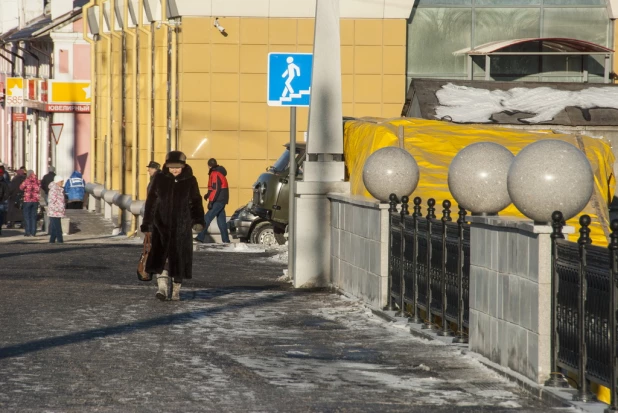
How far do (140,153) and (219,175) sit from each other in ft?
30.0

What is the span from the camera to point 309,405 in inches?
326

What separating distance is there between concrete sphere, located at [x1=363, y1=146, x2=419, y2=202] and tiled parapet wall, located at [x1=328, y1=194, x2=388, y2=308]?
0.16 m

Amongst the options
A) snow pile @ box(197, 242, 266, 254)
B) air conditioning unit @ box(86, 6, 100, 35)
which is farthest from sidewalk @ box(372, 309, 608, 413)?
air conditioning unit @ box(86, 6, 100, 35)

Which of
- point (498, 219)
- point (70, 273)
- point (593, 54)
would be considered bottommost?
point (70, 273)

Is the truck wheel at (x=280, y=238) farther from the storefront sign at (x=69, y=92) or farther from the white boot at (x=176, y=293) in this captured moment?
the storefront sign at (x=69, y=92)

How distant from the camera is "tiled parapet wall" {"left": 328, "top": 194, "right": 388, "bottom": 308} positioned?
13.6m

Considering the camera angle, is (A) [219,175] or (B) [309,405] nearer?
(B) [309,405]

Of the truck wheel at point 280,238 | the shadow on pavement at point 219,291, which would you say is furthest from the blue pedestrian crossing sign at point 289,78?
the truck wheel at point 280,238

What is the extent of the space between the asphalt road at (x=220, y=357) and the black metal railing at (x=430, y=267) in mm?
362

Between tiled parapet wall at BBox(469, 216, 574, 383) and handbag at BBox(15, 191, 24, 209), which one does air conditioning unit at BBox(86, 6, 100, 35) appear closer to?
handbag at BBox(15, 191, 24, 209)

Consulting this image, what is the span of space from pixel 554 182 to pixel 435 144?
904 centimetres

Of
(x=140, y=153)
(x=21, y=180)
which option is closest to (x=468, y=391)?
(x=140, y=153)

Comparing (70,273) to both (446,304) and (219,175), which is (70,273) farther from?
(219,175)

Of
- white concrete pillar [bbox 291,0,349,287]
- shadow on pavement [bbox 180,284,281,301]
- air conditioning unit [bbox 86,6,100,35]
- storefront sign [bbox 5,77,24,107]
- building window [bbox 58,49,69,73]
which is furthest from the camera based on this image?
storefront sign [bbox 5,77,24,107]
